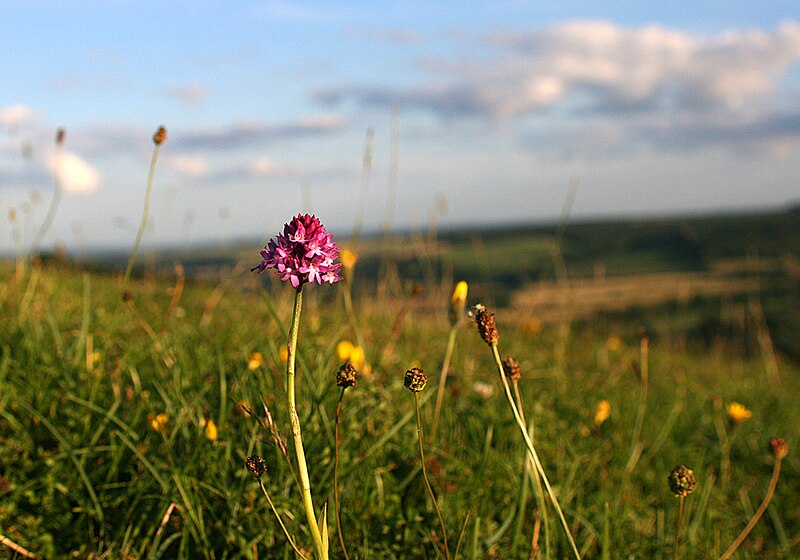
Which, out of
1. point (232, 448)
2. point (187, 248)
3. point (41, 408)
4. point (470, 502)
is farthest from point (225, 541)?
point (187, 248)

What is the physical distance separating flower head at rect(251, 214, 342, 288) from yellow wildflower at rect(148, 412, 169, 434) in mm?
1071

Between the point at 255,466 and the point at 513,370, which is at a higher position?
the point at 513,370

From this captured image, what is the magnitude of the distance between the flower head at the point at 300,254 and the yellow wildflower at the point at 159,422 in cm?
107

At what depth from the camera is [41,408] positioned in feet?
7.88

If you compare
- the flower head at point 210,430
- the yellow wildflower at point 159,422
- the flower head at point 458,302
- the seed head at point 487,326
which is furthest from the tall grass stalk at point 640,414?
the yellow wildflower at point 159,422

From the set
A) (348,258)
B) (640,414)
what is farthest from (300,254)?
(348,258)

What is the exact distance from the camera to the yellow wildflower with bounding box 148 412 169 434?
2.12 m

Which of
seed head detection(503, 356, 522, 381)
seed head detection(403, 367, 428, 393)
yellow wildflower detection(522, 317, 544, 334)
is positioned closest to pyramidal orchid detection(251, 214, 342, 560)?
seed head detection(403, 367, 428, 393)

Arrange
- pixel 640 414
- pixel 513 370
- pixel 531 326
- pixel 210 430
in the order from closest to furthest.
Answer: pixel 513 370
pixel 210 430
pixel 640 414
pixel 531 326

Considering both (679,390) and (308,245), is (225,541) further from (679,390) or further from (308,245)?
(679,390)

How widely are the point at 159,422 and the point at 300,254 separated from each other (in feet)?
3.90

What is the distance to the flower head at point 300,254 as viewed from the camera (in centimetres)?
126

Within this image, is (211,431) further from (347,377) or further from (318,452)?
(347,377)

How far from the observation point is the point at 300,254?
128 cm
